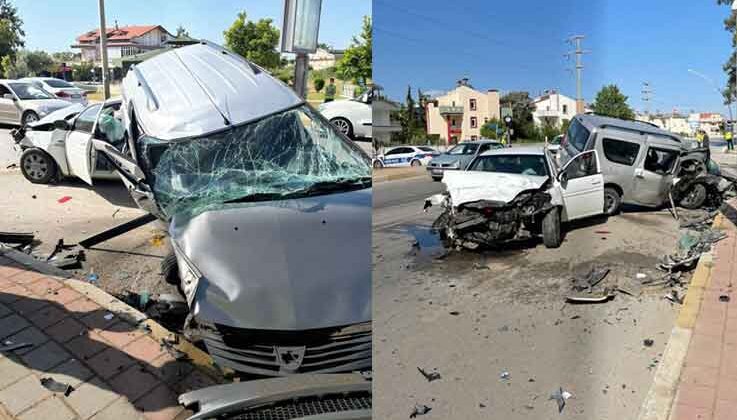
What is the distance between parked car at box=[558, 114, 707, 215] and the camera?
2.19 metres

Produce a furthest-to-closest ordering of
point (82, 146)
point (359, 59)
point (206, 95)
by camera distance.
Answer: point (82, 146), point (206, 95), point (359, 59)

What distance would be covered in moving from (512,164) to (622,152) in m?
0.73

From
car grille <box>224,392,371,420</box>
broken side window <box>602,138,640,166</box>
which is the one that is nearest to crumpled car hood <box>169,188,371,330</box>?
car grille <box>224,392,371,420</box>

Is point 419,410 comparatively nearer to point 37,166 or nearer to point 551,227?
point 551,227

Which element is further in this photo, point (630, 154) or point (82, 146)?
point (82, 146)

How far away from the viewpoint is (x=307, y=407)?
5.30 feet

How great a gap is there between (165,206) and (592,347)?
92.2 inches

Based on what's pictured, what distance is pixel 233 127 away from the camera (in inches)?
99.9

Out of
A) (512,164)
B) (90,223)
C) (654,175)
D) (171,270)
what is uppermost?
(512,164)

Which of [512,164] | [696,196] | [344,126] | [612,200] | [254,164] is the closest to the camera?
[344,126]

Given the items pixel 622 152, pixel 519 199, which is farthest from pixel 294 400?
pixel 622 152

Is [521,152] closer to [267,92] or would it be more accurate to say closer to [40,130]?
[267,92]

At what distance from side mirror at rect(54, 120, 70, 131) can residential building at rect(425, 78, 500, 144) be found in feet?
9.17

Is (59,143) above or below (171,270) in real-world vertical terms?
above
